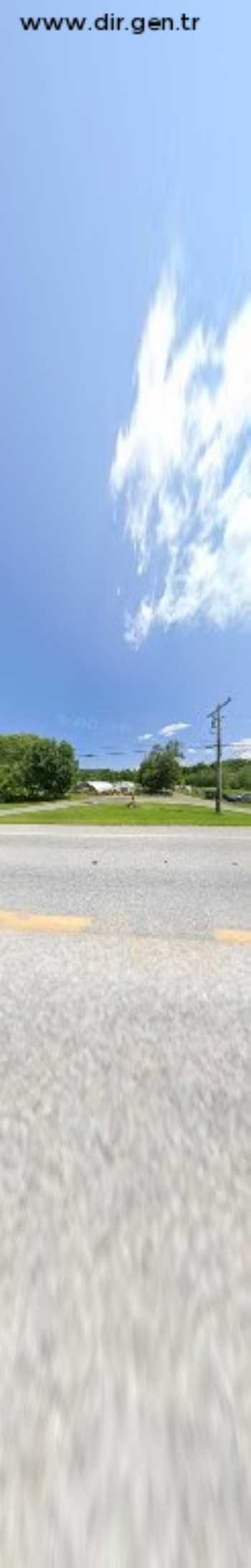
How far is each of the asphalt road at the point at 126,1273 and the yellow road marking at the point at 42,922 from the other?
1.10 m

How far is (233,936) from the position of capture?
375 centimetres

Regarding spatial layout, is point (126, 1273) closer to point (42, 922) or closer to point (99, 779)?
point (42, 922)

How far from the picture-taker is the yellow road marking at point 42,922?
3.89m

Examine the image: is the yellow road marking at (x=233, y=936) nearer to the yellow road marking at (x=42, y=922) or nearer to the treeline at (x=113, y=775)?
the yellow road marking at (x=42, y=922)

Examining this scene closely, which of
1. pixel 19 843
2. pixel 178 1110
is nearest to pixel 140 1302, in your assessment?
pixel 178 1110

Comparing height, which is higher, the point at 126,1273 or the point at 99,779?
the point at 99,779

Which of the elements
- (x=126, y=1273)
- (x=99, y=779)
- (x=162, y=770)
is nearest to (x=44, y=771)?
(x=162, y=770)

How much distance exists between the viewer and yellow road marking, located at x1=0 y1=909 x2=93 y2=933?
389cm

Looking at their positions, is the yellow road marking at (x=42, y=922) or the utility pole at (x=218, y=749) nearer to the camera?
the yellow road marking at (x=42, y=922)

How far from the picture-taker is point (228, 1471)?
77 cm

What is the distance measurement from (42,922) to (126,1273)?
3070 mm

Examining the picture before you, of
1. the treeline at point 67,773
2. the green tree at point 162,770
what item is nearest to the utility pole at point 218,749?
the treeline at point 67,773

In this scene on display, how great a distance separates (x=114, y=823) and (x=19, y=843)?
7090 mm

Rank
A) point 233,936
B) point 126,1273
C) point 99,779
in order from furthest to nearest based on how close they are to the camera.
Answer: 1. point 99,779
2. point 233,936
3. point 126,1273
